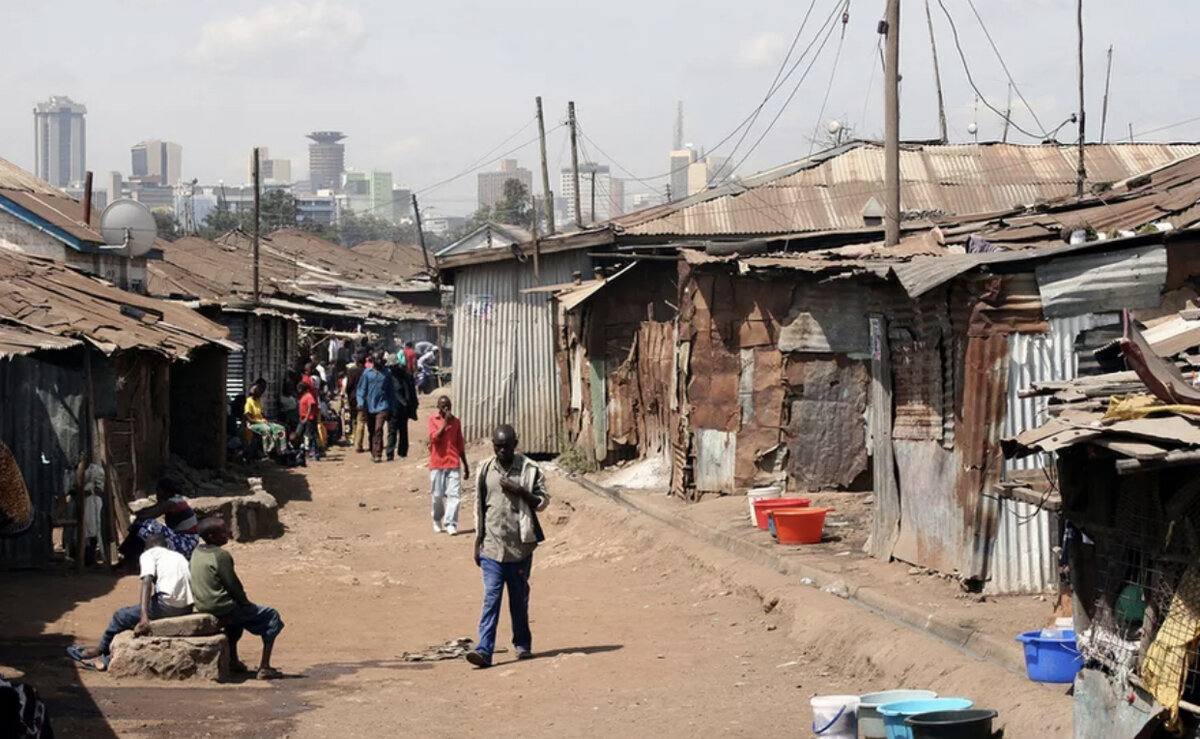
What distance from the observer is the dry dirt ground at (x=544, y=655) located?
30.6 feet

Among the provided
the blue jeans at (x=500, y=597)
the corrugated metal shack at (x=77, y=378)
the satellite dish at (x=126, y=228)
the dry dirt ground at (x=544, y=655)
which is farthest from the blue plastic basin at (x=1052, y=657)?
the satellite dish at (x=126, y=228)

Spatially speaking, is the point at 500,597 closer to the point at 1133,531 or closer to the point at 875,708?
the point at 875,708

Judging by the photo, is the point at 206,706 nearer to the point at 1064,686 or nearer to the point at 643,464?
the point at 1064,686

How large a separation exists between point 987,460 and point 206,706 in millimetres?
6065

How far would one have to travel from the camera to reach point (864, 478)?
58.7ft

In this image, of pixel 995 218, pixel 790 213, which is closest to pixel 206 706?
pixel 995 218

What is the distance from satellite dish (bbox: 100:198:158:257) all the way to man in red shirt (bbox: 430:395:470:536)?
682cm

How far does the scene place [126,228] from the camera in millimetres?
23250

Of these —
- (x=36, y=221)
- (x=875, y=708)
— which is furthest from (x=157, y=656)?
(x=36, y=221)

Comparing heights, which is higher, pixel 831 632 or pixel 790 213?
pixel 790 213

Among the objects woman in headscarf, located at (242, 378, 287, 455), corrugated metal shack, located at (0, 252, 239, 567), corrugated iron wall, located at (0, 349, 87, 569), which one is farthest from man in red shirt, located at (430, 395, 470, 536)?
woman in headscarf, located at (242, 378, 287, 455)

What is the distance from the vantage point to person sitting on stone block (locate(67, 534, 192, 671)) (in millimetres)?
10656

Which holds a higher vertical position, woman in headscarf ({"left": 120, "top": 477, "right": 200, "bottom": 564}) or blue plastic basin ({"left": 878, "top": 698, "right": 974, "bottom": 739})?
woman in headscarf ({"left": 120, "top": 477, "right": 200, "bottom": 564})

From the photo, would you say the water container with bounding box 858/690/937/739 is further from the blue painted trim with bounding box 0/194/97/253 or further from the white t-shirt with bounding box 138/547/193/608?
the blue painted trim with bounding box 0/194/97/253
